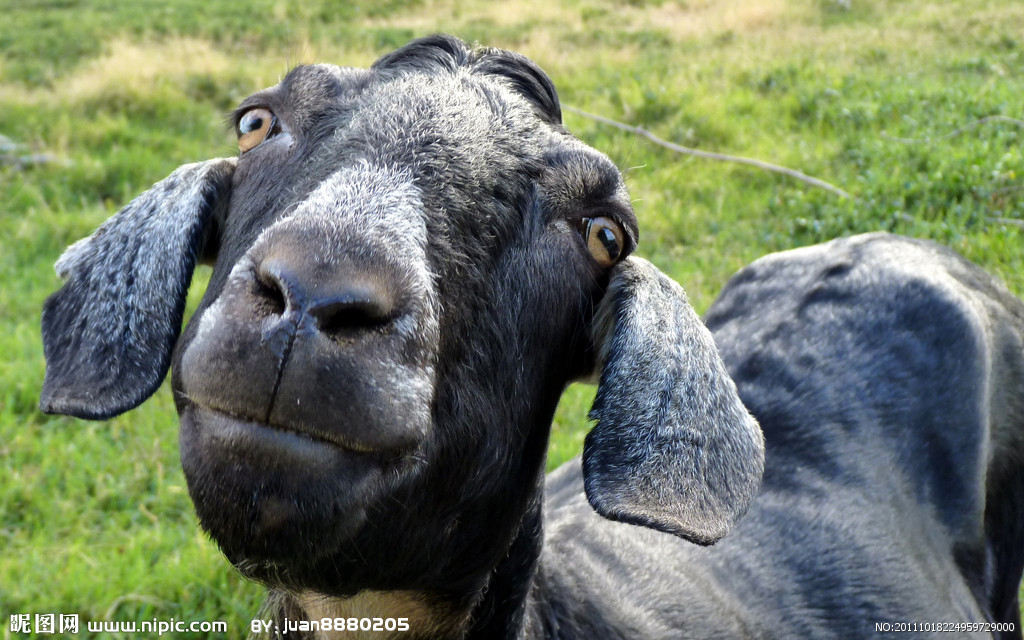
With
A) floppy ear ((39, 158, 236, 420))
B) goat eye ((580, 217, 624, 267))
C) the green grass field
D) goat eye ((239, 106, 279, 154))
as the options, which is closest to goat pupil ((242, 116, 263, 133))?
goat eye ((239, 106, 279, 154))

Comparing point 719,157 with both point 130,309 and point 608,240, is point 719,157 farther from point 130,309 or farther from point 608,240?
point 130,309

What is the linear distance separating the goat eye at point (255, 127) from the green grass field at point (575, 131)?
4.20 ft

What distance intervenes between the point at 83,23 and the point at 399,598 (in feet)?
50.0

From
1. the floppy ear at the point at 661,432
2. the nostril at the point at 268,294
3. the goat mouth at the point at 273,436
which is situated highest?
the nostril at the point at 268,294

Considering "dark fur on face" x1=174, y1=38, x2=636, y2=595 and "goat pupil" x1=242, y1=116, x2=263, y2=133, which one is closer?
"dark fur on face" x1=174, y1=38, x2=636, y2=595

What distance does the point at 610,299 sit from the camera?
271 centimetres

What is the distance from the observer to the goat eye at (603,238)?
271 cm

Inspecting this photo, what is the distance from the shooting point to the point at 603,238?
2.73 m

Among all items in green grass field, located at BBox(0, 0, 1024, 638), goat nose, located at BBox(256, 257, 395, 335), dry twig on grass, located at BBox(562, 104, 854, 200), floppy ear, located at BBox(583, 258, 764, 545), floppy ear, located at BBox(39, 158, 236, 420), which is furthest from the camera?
dry twig on grass, located at BBox(562, 104, 854, 200)

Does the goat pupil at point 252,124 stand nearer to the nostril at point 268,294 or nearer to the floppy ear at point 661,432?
the nostril at point 268,294

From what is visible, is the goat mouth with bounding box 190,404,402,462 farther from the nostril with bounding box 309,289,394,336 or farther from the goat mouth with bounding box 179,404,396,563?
the nostril with bounding box 309,289,394,336

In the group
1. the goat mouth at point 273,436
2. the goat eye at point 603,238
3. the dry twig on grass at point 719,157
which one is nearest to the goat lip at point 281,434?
the goat mouth at point 273,436

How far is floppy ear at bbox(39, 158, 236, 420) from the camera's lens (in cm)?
266

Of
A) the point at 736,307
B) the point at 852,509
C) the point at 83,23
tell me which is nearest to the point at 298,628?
the point at 852,509
